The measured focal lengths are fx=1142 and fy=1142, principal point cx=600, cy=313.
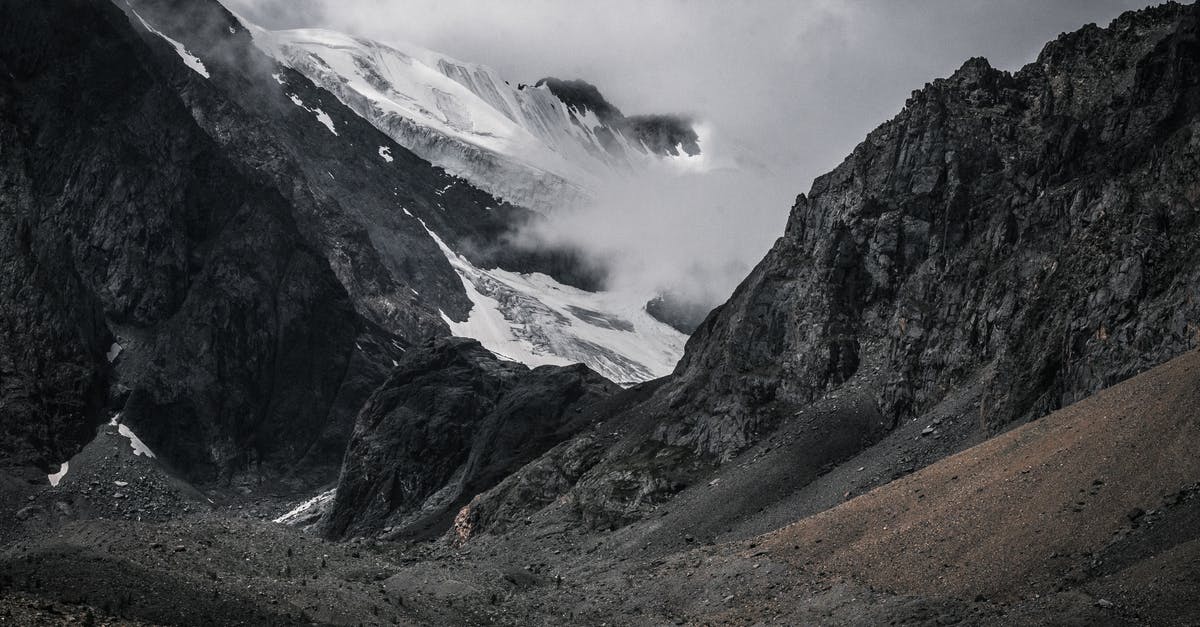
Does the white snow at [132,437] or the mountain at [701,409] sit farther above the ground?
the mountain at [701,409]

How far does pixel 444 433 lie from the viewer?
495 feet

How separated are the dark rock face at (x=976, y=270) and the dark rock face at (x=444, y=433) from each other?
2162 centimetres

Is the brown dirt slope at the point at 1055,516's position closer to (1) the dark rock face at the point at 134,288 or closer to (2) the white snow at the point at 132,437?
(2) the white snow at the point at 132,437

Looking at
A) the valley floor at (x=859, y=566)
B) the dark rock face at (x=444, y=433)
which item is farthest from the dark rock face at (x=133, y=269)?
the valley floor at (x=859, y=566)

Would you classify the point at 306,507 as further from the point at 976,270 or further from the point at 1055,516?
the point at 1055,516

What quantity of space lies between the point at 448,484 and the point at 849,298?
201ft

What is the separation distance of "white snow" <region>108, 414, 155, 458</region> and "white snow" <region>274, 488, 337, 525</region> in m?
22.2

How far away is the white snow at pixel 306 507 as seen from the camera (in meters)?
152

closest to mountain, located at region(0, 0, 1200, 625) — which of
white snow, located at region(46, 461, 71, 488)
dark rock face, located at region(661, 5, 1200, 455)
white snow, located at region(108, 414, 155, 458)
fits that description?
dark rock face, located at region(661, 5, 1200, 455)

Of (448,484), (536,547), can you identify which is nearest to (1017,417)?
(536,547)

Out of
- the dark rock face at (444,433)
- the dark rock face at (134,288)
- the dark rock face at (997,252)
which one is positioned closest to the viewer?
the dark rock face at (997,252)

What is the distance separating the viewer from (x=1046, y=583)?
39844mm

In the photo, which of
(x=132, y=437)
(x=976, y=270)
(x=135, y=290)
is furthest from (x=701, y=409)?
(x=135, y=290)

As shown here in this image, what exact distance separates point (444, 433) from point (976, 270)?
8302 cm
